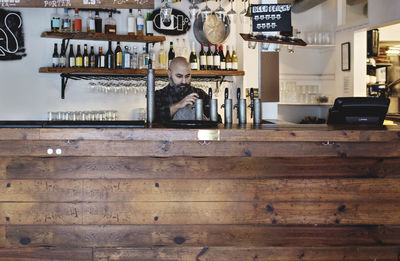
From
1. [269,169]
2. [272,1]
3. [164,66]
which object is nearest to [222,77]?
[164,66]

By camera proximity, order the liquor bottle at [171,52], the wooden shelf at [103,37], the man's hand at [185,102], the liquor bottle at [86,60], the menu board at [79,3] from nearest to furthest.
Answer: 1. the menu board at [79,3]
2. the man's hand at [185,102]
3. the wooden shelf at [103,37]
4. the liquor bottle at [86,60]
5. the liquor bottle at [171,52]

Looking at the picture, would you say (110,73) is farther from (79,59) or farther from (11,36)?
(11,36)

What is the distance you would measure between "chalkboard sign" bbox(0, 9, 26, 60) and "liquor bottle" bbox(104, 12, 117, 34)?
2.94 ft

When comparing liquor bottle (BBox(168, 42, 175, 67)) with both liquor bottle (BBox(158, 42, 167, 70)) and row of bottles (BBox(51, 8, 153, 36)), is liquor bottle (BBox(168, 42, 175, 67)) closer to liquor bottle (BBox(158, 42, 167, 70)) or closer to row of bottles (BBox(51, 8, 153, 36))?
liquor bottle (BBox(158, 42, 167, 70))

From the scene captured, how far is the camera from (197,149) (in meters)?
2.48

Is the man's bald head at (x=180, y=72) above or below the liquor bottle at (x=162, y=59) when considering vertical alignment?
below

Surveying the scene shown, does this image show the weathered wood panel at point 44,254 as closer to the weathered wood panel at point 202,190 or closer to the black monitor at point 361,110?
the weathered wood panel at point 202,190

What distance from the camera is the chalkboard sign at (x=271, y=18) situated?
3.49 meters

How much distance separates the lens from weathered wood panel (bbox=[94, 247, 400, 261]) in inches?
98.0

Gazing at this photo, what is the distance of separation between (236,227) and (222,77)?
9.59 feet

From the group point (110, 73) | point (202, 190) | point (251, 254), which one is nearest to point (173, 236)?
point (202, 190)

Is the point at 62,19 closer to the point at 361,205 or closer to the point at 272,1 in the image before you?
the point at 272,1

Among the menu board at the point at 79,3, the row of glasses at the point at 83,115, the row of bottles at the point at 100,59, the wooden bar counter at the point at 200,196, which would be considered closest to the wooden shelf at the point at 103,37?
the row of bottles at the point at 100,59

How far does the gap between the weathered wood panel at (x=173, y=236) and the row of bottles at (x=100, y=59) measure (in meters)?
2.54
